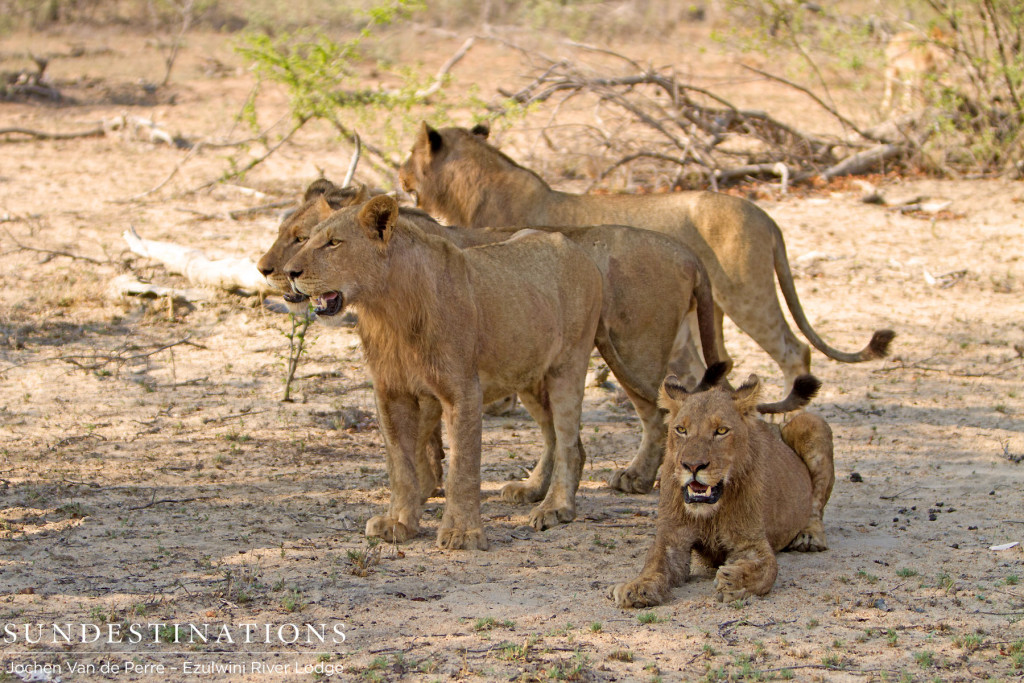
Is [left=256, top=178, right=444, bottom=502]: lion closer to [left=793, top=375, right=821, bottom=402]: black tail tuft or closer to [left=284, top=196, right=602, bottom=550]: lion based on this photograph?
[left=284, top=196, right=602, bottom=550]: lion

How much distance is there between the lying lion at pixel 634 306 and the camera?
5996 millimetres

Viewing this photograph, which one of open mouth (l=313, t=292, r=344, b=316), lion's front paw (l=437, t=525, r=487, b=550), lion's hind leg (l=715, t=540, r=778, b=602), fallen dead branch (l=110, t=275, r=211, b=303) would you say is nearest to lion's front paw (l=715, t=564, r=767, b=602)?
lion's hind leg (l=715, t=540, r=778, b=602)

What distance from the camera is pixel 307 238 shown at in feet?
18.6

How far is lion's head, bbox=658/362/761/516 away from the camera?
14.8ft

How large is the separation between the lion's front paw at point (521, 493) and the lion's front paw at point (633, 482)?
17.7 inches

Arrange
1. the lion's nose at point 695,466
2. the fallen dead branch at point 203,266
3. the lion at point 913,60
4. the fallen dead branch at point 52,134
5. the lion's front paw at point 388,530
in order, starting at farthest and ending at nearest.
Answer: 1. the fallen dead branch at point 52,134
2. the lion at point 913,60
3. the fallen dead branch at point 203,266
4. the lion's front paw at point 388,530
5. the lion's nose at point 695,466

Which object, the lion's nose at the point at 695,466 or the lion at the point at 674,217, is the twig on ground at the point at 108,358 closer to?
the lion at the point at 674,217

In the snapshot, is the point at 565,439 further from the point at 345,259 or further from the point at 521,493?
the point at 345,259

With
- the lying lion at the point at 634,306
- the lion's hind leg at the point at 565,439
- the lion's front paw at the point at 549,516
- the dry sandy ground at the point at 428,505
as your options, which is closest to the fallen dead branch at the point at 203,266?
the dry sandy ground at the point at 428,505

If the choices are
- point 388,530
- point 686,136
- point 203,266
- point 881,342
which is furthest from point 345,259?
point 686,136

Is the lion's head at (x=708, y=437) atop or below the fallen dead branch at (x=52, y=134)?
below

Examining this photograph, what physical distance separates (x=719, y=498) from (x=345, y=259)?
1.69 meters

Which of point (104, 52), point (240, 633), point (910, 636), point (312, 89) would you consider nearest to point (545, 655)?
point (240, 633)

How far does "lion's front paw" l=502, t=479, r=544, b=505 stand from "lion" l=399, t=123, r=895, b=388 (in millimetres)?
1614
